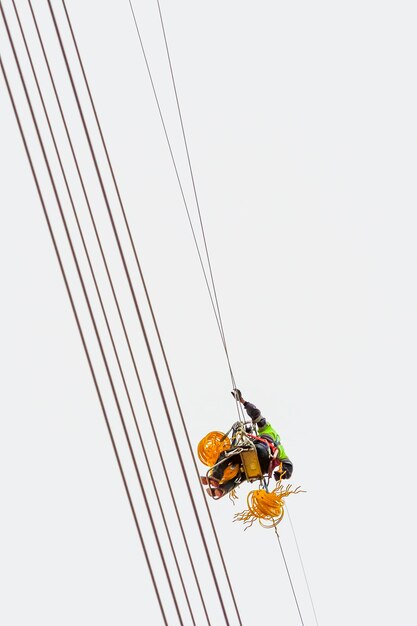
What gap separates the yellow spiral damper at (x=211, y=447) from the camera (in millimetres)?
7348

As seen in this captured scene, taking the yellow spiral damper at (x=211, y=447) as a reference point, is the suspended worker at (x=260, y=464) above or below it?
below

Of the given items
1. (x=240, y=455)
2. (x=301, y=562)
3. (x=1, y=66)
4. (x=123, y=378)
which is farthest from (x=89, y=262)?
(x=301, y=562)

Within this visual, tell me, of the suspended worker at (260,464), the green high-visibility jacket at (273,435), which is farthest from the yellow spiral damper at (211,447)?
the green high-visibility jacket at (273,435)

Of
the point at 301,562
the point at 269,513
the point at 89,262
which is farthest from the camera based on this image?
the point at 301,562

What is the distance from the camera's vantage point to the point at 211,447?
7.40 meters

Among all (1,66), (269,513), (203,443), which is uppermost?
(1,66)

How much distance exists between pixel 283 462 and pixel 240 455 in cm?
35

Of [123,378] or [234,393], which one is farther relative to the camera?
[234,393]

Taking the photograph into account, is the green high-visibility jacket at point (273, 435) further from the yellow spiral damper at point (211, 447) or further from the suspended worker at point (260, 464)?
the yellow spiral damper at point (211, 447)

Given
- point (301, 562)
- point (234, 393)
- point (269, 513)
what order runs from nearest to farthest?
point (269, 513) → point (234, 393) → point (301, 562)

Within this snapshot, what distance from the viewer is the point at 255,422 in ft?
24.6

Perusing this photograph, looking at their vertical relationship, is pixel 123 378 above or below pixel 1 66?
below

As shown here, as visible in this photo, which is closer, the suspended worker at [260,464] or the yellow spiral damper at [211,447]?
the suspended worker at [260,464]

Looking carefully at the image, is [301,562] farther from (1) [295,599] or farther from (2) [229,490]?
(2) [229,490]
